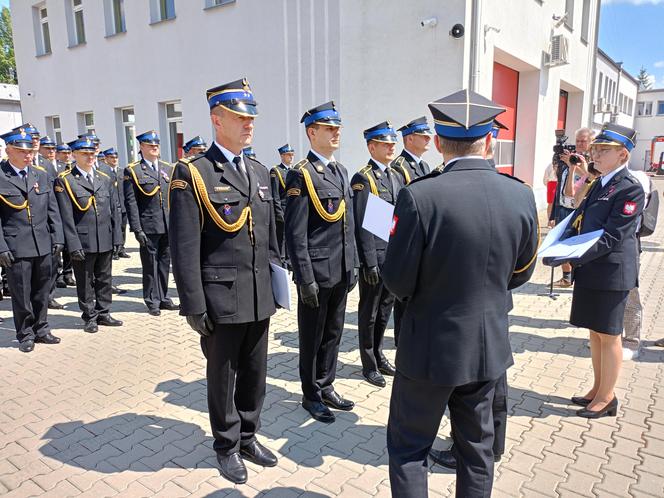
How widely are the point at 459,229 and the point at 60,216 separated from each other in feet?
15.9

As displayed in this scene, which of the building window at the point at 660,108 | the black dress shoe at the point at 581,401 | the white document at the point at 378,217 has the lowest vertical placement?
the black dress shoe at the point at 581,401

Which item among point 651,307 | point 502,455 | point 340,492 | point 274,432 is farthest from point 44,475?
point 651,307

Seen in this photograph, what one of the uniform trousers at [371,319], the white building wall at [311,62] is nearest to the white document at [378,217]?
the uniform trousers at [371,319]

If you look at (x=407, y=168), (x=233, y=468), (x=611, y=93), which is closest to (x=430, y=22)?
(x=407, y=168)

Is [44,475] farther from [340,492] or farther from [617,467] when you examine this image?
[617,467]

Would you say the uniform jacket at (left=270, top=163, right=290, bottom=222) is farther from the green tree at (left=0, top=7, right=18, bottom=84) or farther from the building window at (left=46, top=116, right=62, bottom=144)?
the green tree at (left=0, top=7, right=18, bottom=84)

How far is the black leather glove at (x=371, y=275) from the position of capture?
3.80m

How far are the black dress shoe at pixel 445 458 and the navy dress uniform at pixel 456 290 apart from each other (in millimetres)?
812

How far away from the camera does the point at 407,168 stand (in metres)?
4.38

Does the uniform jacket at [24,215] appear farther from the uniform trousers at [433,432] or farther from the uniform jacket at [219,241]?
the uniform trousers at [433,432]

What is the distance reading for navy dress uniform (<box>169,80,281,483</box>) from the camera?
2.59m

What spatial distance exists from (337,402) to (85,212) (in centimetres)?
377

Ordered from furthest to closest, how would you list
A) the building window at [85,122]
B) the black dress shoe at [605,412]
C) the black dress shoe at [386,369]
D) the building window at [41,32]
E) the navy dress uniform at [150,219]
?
the building window at [41,32] → the building window at [85,122] → the navy dress uniform at [150,219] → the black dress shoe at [386,369] → the black dress shoe at [605,412]

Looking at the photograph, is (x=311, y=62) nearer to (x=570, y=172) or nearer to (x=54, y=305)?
(x=570, y=172)
